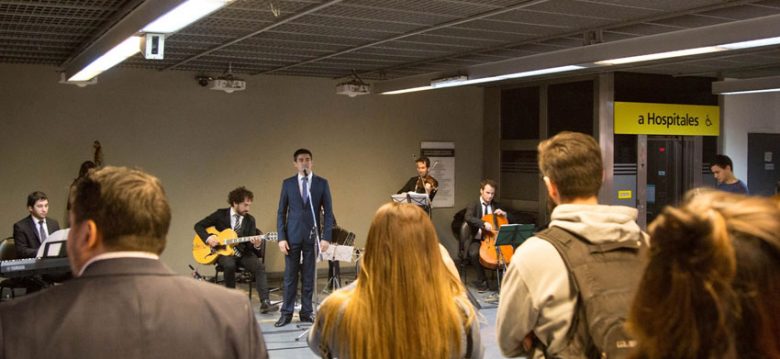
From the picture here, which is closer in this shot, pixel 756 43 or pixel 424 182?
pixel 756 43

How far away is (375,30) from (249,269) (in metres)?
3.05

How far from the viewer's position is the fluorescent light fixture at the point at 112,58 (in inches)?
213

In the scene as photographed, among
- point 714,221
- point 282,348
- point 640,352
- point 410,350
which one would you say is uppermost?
point 714,221

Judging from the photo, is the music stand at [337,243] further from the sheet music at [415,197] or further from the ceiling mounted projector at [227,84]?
the ceiling mounted projector at [227,84]

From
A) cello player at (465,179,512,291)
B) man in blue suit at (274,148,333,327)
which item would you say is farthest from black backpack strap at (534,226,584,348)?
cello player at (465,179,512,291)

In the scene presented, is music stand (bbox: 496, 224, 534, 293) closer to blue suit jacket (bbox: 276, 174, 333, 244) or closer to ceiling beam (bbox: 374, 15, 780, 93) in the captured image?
ceiling beam (bbox: 374, 15, 780, 93)

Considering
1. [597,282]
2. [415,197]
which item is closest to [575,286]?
[597,282]

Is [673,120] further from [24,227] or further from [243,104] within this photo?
[24,227]

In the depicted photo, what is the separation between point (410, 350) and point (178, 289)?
802 millimetres

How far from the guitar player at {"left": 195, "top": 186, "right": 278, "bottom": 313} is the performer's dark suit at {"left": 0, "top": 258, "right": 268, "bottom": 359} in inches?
250

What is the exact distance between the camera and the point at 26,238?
688 cm

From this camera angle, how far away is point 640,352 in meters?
1.31

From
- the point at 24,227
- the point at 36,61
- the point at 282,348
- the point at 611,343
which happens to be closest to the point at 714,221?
the point at 611,343

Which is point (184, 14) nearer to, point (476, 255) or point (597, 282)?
point (597, 282)
